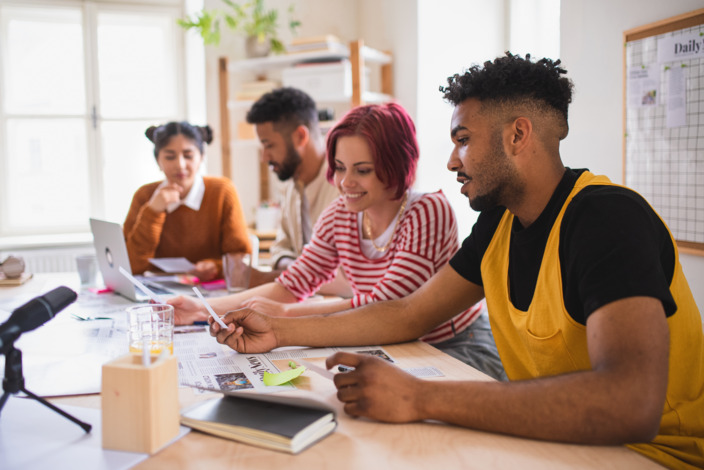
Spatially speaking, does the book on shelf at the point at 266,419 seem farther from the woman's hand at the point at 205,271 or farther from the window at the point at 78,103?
the window at the point at 78,103

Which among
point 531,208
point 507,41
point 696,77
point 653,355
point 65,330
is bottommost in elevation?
point 65,330

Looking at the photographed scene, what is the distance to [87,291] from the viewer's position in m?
2.06

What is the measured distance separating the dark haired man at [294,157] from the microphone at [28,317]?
183 cm

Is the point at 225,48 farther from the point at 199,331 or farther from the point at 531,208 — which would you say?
the point at 531,208

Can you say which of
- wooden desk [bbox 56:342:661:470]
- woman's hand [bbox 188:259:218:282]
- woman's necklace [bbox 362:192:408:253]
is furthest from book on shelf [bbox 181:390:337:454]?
woman's hand [bbox 188:259:218:282]

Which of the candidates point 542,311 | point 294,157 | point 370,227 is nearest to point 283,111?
point 294,157

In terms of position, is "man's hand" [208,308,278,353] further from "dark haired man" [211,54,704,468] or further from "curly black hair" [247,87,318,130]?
"curly black hair" [247,87,318,130]

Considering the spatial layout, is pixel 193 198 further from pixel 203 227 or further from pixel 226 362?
pixel 226 362

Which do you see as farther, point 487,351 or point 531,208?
point 487,351

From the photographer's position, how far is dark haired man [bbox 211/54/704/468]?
34.1 inches

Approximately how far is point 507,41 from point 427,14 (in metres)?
0.48

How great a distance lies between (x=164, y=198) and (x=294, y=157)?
0.59 metres

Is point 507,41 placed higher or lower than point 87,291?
higher

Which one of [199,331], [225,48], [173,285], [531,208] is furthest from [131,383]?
[225,48]
